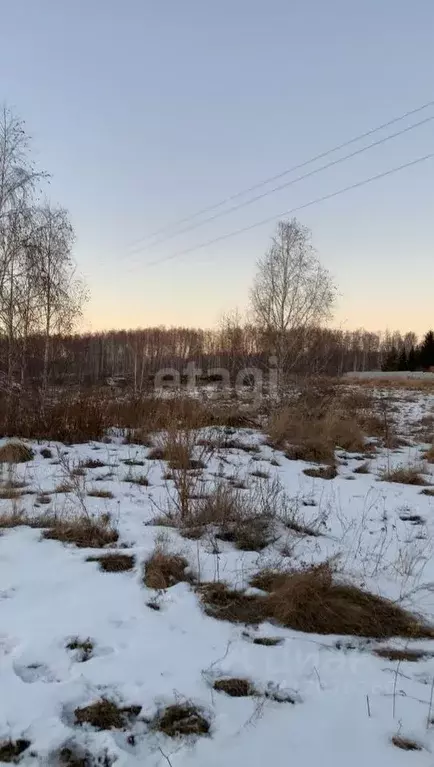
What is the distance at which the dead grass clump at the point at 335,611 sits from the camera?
2861 mm

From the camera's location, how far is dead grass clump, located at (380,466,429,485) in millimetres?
6679

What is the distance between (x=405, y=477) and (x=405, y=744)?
5.11 m

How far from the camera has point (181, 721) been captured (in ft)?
6.76

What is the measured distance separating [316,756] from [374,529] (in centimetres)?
305

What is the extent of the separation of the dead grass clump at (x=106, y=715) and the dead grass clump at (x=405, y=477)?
5408 mm

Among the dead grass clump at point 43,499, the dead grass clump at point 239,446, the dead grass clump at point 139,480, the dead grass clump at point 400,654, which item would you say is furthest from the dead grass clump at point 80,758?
the dead grass clump at point 239,446

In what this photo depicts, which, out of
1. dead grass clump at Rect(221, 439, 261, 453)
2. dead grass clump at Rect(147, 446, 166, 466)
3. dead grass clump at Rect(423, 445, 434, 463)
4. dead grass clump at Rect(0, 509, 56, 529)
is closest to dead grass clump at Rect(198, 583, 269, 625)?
dead grass clump at Rect(0, 509, 56, 529)

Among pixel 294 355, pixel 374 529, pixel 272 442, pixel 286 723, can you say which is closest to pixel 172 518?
pixel 374 529

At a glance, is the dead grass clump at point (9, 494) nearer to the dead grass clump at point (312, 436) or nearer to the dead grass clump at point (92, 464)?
the dead grass clump at point (92, 464)

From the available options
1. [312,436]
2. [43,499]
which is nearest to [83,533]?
[43,499]

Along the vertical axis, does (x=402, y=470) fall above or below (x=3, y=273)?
below

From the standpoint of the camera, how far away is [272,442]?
9.28 meters

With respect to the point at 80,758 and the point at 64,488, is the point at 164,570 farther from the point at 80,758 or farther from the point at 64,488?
the point at 64,488

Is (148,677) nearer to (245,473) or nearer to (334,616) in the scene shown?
(334,616)
